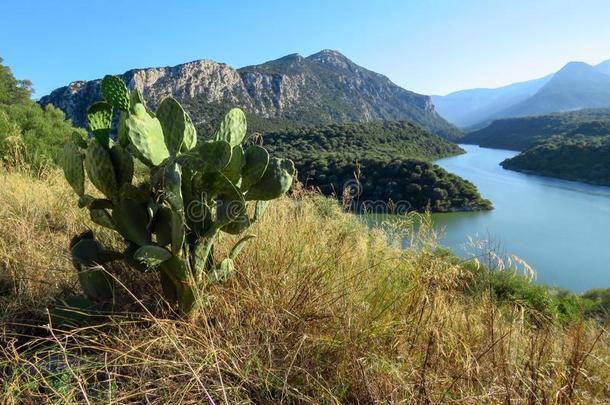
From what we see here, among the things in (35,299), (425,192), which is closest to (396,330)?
(35,299)

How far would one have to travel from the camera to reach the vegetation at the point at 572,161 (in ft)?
116

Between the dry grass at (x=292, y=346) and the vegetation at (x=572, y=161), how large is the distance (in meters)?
40.0

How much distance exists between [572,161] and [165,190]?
45.0m

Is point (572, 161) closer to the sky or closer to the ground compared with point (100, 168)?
closer to the ground

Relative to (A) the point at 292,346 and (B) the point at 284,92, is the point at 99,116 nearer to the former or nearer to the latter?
(A) the point at 292,346

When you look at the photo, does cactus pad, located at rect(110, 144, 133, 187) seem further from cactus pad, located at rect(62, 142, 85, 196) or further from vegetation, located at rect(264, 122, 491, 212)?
vegetation, located at rect(264, 122, 491, 212)

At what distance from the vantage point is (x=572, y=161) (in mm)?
38500

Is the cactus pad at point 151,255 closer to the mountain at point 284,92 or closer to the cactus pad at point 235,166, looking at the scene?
the cactus pad at point 235,166

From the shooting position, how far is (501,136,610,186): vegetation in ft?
116

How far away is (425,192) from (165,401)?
24.8m

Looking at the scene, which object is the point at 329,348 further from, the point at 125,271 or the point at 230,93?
the point at 230,93

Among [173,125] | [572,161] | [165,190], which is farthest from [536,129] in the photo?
[165,190]

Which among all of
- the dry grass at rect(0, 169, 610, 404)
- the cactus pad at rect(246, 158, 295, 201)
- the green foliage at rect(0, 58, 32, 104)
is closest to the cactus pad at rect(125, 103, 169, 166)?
the cactus pad at rect(246, 158, 295, 201)

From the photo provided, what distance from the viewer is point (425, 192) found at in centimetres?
2459
